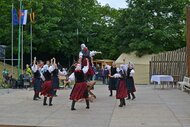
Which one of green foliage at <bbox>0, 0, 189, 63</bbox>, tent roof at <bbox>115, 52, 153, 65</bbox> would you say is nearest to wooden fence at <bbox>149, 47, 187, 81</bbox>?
green foliage at <bbox>0, 0, 189, 63</bbox>

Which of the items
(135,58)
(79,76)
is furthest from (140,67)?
(79,76)

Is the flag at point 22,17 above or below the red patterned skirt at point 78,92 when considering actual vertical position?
above

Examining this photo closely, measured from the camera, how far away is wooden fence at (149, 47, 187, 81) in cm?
3262

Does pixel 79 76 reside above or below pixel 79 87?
above

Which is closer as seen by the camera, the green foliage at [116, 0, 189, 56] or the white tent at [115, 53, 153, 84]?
the white tent at [115, 53, 153, 84]

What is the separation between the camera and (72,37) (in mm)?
55875

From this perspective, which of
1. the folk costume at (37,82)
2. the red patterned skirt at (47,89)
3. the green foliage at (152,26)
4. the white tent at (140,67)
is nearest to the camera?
the red patterned skirt at (47,89)


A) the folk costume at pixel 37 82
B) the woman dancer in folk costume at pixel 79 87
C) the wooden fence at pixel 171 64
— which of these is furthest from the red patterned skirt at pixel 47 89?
the wooden fence at pixel 171 64

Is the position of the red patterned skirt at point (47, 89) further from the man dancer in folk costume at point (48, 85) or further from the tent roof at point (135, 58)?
the tent roof at point (135, 58)

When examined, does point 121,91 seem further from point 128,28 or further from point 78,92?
point 128,28

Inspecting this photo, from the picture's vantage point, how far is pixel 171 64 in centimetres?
3484

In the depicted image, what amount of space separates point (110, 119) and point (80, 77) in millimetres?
2769

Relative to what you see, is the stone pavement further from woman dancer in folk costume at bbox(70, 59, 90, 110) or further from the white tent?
the white tent

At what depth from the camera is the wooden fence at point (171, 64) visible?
32.6 metres
